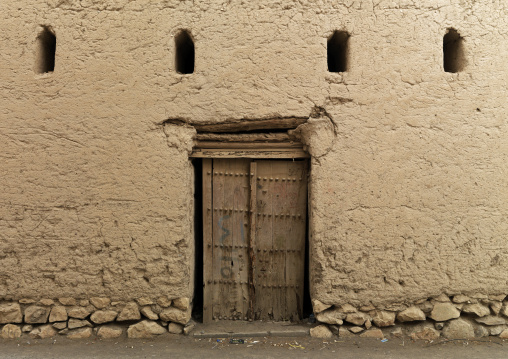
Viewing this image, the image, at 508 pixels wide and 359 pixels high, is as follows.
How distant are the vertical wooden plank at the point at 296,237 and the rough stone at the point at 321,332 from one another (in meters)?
0.33

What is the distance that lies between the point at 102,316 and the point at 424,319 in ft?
8.96

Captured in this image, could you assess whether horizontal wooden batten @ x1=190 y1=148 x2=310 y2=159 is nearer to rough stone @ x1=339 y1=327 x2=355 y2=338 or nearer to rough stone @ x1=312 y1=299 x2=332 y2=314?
rough stone @ x1=312 y1=299 x2=332 y2=314

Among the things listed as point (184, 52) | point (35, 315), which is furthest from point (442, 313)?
point (35, 315)

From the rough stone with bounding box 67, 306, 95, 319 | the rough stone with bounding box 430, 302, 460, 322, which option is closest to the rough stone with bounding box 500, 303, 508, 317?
the rough stone with bounding box 430, 302, 460, 322

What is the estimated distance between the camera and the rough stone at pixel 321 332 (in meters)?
2.93

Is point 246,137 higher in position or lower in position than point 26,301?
higher

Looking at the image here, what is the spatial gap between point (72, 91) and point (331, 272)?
2731 millimetres

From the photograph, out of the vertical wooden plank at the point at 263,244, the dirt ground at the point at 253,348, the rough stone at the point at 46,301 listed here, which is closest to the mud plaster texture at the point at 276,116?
the rough stone at the point at 46,301

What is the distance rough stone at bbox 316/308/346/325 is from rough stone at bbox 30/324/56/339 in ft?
7.46

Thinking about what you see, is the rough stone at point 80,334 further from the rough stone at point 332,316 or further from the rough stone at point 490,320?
the rough stone at point 490,320

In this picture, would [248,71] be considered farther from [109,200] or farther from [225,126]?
[109,200]

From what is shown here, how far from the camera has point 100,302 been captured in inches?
115

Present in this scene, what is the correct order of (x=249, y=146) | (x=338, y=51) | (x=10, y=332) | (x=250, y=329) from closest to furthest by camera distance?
(x=10, y=332) < (x=250, y=329) < (x=249, y=146) < (x=338, y=51)

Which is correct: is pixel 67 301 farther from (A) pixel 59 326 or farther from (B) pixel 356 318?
(B) pixel 356 318
